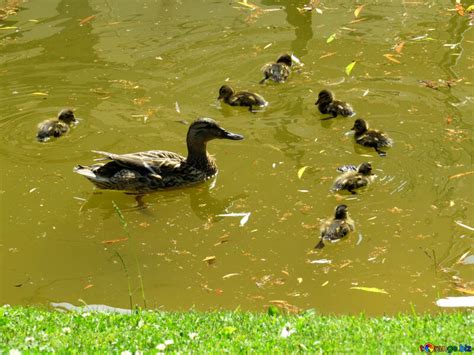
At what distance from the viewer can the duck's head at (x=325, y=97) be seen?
11.2 metres

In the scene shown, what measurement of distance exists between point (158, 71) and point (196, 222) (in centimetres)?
428

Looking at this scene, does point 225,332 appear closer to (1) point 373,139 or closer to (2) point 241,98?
(1) point 373,139

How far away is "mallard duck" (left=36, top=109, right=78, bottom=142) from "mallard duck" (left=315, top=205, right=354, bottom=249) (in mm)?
3895

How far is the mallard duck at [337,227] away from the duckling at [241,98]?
3342 millimetres

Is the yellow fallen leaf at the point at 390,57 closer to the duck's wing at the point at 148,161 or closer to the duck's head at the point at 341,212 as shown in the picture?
the duck's wing at the point at 148,161

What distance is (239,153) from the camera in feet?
34.7

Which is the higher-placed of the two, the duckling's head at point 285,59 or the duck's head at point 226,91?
the duckling's head at point 285,59

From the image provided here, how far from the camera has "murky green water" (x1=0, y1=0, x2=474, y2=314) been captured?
809 centimetres

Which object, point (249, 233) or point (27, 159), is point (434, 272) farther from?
point (27, 159)

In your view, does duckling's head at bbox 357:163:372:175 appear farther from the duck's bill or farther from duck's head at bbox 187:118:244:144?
duck's head at bbox 187:118:244:144

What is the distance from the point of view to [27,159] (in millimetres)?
10586

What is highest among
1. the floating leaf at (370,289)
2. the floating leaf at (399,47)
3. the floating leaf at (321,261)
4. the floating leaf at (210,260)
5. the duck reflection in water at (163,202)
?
the floating leaf at (399,47)

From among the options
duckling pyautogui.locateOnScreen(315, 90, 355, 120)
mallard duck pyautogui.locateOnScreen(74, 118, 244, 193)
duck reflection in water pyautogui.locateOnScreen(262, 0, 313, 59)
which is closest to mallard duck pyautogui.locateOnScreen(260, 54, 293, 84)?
duck reflection in water pyautogui.locateOnScreen(262, 0, 313, 59)

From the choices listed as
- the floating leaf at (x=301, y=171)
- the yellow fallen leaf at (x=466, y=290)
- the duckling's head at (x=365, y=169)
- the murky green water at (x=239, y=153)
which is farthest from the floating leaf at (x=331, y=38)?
the yellow fallen leaf at (x=466, y=290)
